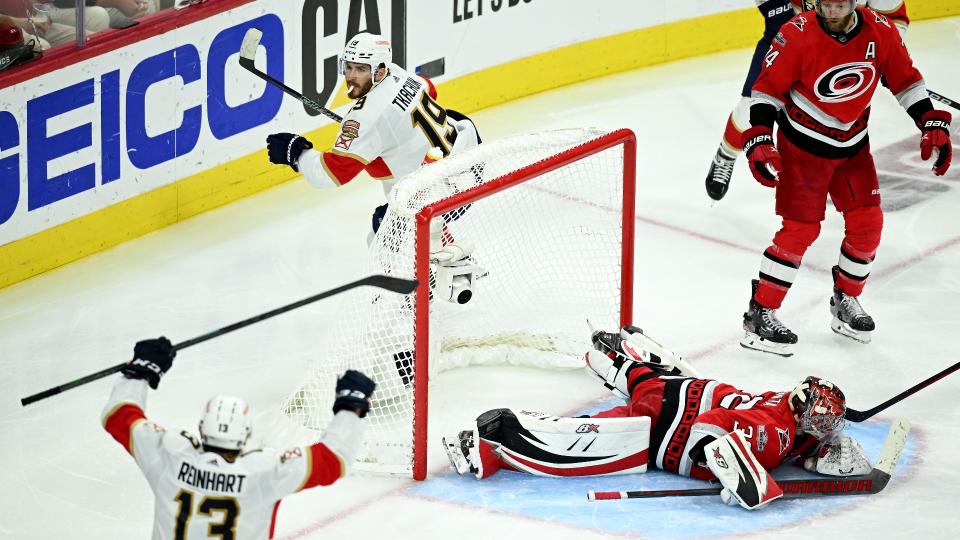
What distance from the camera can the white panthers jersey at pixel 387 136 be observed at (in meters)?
5.55

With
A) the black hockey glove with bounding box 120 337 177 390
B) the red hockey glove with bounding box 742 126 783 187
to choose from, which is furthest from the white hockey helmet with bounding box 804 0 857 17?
the black hockey glove with bounding box 120 337 177 390

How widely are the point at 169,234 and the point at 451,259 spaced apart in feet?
5.74

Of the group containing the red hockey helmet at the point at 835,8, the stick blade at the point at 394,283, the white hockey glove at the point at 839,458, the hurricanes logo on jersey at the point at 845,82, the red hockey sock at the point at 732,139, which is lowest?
the white hockey glove at the point at 839,458

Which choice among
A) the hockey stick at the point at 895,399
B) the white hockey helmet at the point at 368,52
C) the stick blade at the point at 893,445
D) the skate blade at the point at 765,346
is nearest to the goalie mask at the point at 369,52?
the white hockey helmet at the point at 368,52

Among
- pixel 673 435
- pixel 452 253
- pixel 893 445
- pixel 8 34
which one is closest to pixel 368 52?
pixel 452 253

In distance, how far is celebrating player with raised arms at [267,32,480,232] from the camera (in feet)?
18.2

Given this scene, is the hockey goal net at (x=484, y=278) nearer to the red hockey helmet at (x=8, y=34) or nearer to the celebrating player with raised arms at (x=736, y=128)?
the celebrating player with raised arms at (x=736, y=128)

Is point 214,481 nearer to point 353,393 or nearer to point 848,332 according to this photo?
point 353,393

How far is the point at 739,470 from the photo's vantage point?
4695mm

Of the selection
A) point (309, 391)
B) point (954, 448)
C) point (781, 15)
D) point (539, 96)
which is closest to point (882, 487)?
point (954, 448)

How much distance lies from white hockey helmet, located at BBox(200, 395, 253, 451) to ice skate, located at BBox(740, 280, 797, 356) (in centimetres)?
261

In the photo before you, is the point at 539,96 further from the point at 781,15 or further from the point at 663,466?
the point at 663,466

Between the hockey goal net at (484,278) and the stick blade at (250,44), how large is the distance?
3.66 feet

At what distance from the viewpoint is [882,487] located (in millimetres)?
4914
